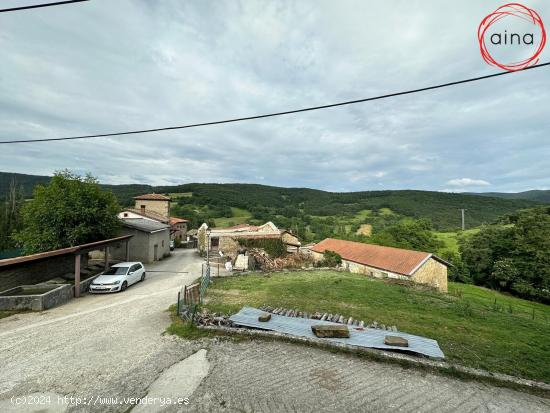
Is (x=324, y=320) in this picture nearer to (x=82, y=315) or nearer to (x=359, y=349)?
(x=359, y=349)

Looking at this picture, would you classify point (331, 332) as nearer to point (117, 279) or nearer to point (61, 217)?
point (117, 279)

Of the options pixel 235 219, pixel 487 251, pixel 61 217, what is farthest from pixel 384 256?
pixel 235 219

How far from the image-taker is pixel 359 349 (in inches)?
289

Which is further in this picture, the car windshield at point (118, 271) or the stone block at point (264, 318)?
the car windshield at point (118, 271)

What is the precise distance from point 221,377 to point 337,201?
128451mm

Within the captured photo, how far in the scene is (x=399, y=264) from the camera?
86.1 ft

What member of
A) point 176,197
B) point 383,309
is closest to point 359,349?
point 383,309

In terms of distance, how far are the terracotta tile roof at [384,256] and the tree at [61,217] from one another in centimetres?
2663

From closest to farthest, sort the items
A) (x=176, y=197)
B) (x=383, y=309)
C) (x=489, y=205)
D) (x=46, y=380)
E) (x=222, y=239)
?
(x=46, y=380)
(x=383, y=309)
(x=222, y=239)
(x=176, y=197)
(x=489, y=205)

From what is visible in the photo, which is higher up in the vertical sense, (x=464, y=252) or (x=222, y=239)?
(x=222, y=239)

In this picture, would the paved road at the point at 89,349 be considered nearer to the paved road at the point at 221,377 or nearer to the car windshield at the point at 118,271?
the paved road at the point at 221,377

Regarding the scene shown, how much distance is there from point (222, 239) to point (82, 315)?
1807 centimetres

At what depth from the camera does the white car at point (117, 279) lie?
578 inches

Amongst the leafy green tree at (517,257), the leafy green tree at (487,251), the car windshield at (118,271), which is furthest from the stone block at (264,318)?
the leafy green tree at (487,251)
